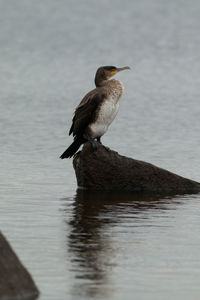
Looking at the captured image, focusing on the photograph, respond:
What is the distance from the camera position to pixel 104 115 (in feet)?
43.6

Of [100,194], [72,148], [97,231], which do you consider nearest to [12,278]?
[97,231]

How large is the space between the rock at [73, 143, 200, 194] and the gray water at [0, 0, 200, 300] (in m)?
0.30

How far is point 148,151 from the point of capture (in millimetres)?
17578

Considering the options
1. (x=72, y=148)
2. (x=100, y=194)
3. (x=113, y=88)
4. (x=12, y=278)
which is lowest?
(x=12, y=278)

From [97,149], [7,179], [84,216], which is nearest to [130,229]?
[84,216]

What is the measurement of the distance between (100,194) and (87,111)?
990 millimetres

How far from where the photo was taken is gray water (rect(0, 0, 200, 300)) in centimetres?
876

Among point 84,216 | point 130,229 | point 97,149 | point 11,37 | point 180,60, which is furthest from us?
point 11,37

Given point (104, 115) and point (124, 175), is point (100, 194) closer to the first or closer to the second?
point (124, 175)

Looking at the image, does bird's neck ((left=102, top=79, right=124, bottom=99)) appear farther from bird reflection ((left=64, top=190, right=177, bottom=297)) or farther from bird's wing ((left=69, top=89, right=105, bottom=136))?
bird reflection ((left=64, top=190, right=177, bottom=297))

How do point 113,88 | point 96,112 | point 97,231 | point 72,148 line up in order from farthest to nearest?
point 72,148 → point 113,88 → point 96,112 → point 97,231

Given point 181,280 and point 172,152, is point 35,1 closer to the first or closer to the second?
point 172,152

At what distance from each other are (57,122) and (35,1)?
42.8 m

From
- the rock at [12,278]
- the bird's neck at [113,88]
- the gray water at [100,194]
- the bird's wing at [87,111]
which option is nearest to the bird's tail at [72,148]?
the bird's wing at [87,111]
